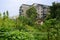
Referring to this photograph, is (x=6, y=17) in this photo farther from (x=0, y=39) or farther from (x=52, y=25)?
(x=0, y=39)

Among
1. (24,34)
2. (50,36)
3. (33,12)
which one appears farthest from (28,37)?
(33,12)

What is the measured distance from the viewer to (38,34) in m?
6.02

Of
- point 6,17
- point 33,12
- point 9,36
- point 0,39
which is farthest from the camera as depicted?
point 33,12

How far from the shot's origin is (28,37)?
4680 millimetres

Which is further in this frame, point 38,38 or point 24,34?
point 38,38

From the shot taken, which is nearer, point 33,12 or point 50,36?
point 50,36

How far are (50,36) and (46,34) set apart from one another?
16cm

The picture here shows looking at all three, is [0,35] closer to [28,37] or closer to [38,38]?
[28,37]

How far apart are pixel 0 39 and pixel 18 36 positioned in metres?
0.56

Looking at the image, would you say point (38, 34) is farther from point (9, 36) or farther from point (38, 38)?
point (9, 36)

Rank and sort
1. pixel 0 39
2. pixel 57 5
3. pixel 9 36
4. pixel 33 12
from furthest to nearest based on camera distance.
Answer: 1. pixel 57 5
2. pixel 33 12
3. pixel 0 39
4. pixel 9 36

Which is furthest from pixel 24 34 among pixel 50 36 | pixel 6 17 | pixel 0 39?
pixel 6 17

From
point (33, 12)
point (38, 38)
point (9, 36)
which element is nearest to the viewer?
point (9, 36)

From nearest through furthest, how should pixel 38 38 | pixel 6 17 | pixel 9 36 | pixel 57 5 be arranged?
1. pixel 9 36
2. pixel 38 38
3. pixel 6 17
4. pixel 57 5
